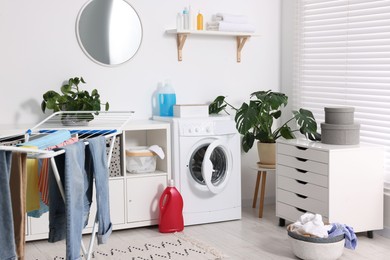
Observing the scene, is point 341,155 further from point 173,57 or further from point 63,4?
point 63,4

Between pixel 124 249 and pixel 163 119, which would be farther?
pixel 163 119

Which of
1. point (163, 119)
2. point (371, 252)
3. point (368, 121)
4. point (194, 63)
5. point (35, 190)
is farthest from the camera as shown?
point (194, 63)

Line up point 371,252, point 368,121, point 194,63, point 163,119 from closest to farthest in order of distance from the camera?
point 371,252 → point 368,121 → point 163,119 → point 194,63

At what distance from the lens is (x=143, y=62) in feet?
14.7

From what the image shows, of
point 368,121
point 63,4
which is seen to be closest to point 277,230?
point 368,121

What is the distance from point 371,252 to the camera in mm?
3557

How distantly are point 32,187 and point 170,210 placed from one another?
1801 millimetres

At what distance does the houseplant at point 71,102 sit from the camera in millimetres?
3889

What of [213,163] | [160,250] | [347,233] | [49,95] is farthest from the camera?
[213,163]

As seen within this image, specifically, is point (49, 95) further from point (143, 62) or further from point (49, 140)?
point (49, 140)

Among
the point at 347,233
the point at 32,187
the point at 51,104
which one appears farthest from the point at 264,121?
the point at 32,187

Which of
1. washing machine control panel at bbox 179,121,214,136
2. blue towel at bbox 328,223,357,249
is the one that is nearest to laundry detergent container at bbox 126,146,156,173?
washing machine control panel at bbox 179,121,214,136

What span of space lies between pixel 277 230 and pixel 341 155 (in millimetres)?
779

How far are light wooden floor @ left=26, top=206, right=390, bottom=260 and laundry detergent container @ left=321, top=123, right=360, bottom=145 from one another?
657 mm
